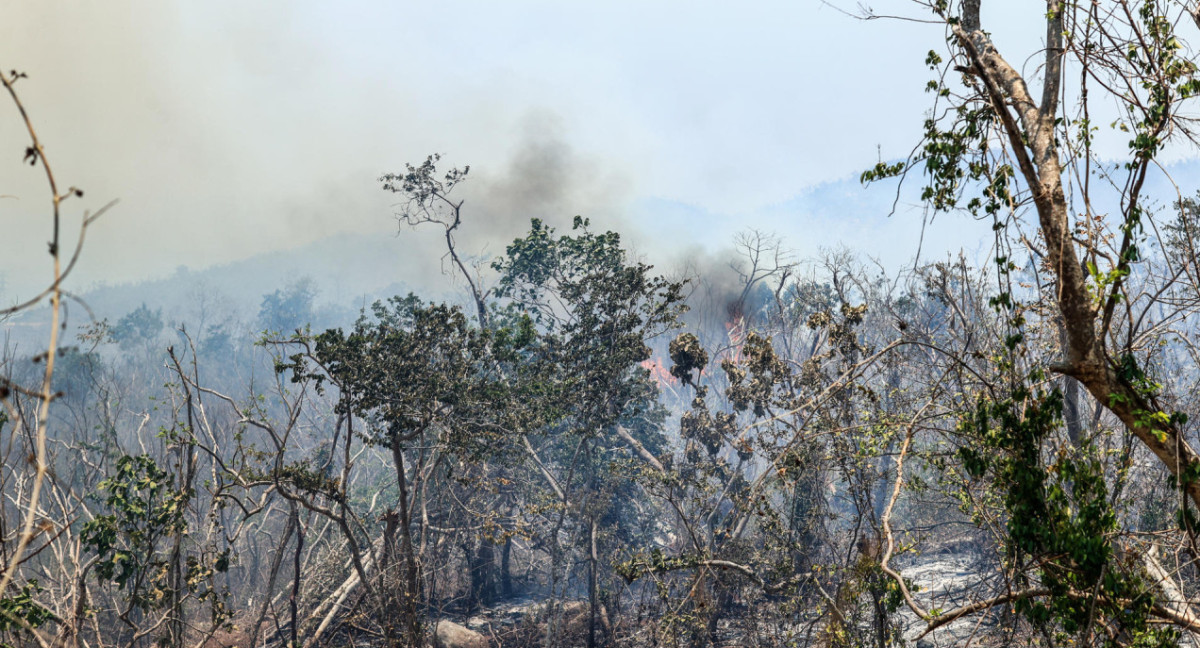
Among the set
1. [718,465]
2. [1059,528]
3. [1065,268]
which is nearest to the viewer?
[1065,268]

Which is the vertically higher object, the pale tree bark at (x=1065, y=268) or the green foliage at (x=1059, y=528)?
the pale tree bark at (x=1065, y=268)

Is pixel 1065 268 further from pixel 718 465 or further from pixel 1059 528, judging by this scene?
pixel 718 465

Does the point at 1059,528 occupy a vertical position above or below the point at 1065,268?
below

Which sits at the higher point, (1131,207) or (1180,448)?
(1131,207)

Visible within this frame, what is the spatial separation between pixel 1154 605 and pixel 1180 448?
1.02m

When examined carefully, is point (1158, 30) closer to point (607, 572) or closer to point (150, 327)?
point (607, 572)

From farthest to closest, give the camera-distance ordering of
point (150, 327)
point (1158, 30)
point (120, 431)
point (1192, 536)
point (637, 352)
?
point (150, 327) < point (120, 431) < point (637, 352) < point (1158, 30) < point (1192, 536)

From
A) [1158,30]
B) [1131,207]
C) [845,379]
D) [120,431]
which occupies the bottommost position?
[845,379]

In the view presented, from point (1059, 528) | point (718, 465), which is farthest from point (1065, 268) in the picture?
point (718, 465)

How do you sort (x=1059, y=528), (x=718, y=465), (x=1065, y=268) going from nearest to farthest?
1. (x=1065, y=268)
2. (x=1059, y=528)
3. (x=718, y=465)

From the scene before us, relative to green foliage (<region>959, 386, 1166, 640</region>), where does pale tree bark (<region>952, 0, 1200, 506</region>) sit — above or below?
above

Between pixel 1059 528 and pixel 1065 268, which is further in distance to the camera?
pixel 1059 528

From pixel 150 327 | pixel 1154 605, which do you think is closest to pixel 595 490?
pixel 1154 605

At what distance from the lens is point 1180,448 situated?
3793mm
